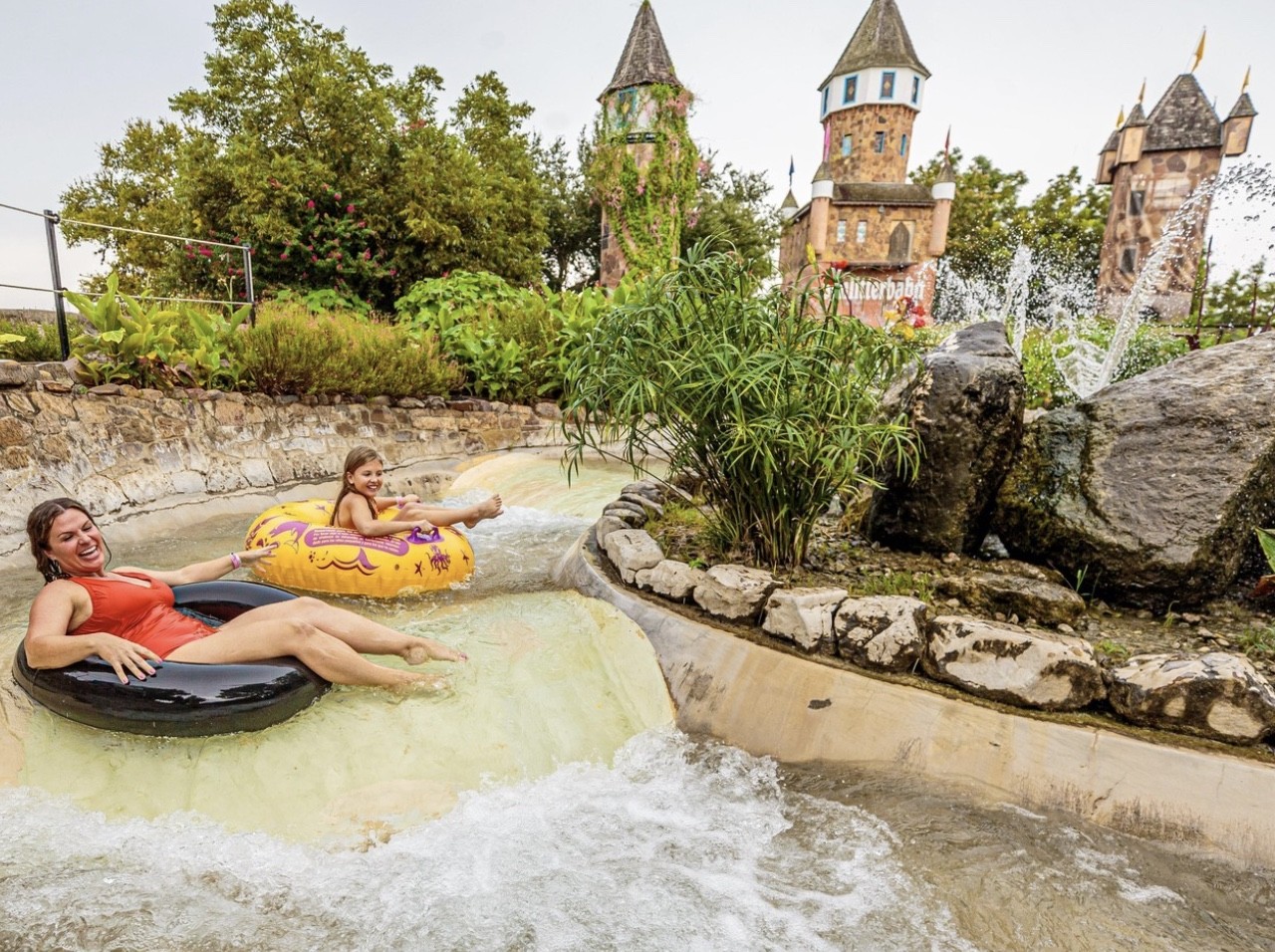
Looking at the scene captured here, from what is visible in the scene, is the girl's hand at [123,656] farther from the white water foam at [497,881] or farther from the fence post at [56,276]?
the fence post at [56,276]

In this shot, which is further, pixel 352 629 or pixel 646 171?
pixel 646 171

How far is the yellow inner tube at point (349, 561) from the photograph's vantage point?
3977 mm

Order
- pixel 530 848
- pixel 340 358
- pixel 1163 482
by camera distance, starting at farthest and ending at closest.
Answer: pixel 340 358 < pixel 1163 482 < pixel 530 848

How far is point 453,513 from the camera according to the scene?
14.8 ft

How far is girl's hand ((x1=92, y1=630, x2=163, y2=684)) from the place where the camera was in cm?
247

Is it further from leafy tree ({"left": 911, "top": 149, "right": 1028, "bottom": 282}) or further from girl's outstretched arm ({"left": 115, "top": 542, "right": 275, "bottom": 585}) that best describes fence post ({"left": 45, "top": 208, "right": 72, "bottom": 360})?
leafy tree ({"left": 911, "top": 149, "right": 1028, "bottom": 282})

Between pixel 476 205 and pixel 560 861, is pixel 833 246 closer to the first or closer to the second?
pixel 476 205

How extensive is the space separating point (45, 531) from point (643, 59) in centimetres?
1827

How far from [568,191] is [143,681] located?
2344 cm

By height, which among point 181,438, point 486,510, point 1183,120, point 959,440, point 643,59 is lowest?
point 486,510

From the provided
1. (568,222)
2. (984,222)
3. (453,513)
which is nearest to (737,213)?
(568,222)

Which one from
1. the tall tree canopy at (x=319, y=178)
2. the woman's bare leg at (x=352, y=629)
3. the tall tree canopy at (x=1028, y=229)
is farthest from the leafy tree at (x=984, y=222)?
the woman's bare leg at (x=352, y=629)

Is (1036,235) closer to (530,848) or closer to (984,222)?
(984,222)

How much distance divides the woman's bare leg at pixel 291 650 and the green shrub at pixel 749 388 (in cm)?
141
